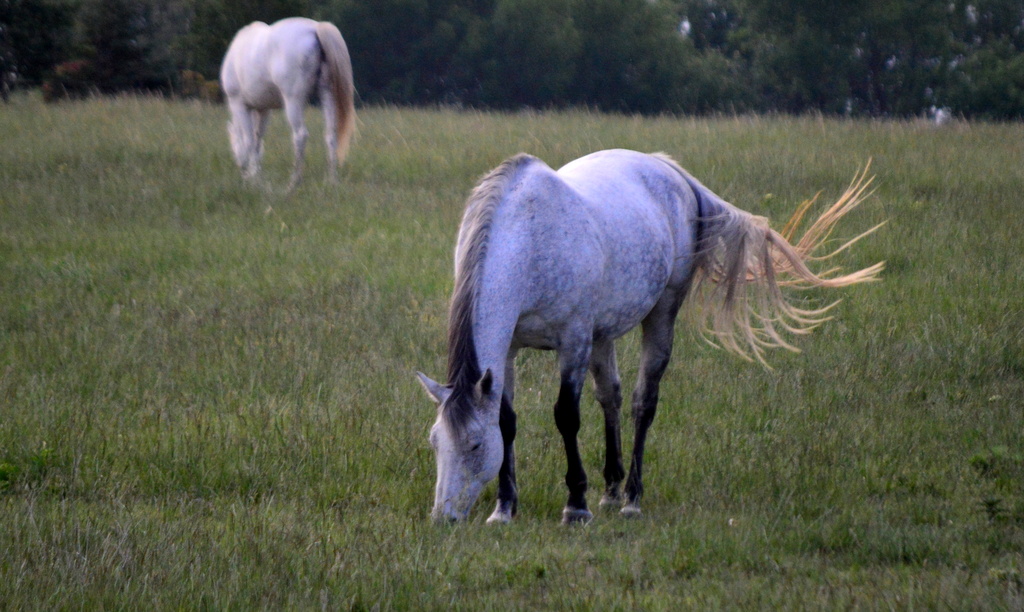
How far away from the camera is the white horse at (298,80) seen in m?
11.5

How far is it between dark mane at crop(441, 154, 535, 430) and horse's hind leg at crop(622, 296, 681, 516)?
1.22 m

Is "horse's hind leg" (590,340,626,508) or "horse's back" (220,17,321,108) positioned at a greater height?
"horse's back" (220,17,321,108)

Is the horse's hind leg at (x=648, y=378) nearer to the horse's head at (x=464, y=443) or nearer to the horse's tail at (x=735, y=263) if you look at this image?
the horse's tail at (x=735, y=263)

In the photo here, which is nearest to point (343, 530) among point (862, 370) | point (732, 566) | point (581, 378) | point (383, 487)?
point (383, 487)

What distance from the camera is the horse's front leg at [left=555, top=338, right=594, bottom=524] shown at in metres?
4.16

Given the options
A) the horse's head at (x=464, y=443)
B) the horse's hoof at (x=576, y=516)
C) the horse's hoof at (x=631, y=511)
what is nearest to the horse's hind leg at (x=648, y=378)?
the horse's hoof at (x=631, y=511)

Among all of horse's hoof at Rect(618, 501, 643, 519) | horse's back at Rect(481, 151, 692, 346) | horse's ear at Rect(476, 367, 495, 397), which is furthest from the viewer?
horse's hoof at Rect(618, 501, 643, 519)

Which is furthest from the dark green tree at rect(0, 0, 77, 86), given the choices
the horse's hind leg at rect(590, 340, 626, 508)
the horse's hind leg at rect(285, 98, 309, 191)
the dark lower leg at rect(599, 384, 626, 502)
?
the dark lower leg at rect(599, 384, 626, 502)

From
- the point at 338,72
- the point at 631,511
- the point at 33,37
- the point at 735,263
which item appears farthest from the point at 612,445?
the point at 33,37

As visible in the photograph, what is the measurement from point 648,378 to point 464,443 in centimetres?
145

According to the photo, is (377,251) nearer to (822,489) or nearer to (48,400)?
(48,400)

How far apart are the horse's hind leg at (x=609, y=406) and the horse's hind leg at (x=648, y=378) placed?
0.34 feet

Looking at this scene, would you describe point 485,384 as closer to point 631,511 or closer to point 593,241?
point 593,241

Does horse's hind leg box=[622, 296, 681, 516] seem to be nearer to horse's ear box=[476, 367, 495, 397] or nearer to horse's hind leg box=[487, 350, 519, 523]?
horse's hind leg box=[487, 350, 519, 523]
